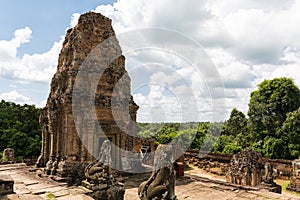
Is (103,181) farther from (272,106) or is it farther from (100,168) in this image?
(272,106)

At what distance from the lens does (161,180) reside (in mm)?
5582

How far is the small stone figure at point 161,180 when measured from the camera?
5.45 m

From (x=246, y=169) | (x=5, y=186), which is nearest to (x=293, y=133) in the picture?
(x=246, y=169)

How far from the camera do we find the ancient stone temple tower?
40.8 feet

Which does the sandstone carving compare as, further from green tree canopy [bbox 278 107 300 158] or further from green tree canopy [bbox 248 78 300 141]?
green tree canopy [bbox 248 78 300 141]

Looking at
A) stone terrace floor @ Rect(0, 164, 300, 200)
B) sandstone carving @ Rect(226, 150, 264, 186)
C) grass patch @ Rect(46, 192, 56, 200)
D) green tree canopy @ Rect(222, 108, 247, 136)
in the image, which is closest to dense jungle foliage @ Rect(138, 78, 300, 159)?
green tree canopy @ Rect(222, 108, 247, 136)

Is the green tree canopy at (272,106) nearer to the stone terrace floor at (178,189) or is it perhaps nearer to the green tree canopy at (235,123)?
the green tree canopy at (235,123)

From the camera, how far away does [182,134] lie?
33.9 m

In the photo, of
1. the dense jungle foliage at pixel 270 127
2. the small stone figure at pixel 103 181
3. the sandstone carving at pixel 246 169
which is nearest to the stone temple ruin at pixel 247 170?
the sandstone carving at pixel 246 169

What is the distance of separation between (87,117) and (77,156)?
1.91 m

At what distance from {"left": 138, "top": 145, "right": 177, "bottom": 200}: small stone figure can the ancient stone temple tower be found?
23.9 ft

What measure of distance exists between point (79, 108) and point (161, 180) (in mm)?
8056

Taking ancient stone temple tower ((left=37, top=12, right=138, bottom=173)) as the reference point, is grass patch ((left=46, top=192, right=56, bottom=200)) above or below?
below

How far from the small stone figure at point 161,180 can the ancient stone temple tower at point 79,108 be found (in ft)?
23.9
